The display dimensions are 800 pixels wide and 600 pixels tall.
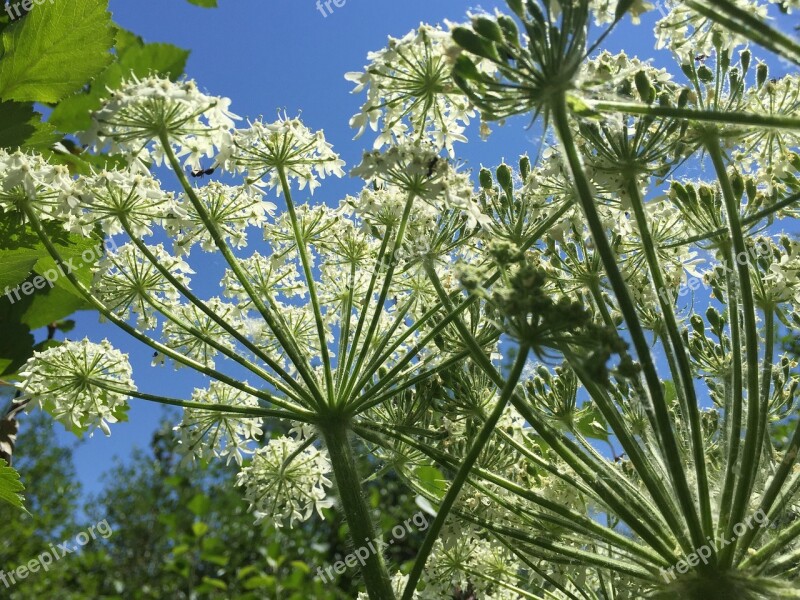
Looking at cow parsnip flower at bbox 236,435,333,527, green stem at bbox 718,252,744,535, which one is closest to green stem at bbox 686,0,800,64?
green stem at bbox 718,252,744,535

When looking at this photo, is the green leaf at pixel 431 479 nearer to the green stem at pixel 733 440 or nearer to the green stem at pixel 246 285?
the green stem at pixel 246 285

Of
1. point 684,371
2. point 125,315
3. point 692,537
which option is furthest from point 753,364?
point 125,315

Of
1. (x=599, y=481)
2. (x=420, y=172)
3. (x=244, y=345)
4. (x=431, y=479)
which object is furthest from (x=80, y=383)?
(x=599, y=481)

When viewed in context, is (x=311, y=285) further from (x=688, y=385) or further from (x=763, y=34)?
(x=763, y=34)

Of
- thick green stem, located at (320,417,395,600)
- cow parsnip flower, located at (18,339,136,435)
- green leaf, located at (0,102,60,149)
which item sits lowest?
thick green stem, located at (320,417,395,600)

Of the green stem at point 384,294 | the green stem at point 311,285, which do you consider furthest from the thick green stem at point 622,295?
the green stem at point 311,285

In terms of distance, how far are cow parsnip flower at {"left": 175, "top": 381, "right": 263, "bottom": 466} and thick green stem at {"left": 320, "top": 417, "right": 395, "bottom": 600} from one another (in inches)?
44.6

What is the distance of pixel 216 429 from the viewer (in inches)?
190

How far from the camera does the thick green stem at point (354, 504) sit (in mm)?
3150

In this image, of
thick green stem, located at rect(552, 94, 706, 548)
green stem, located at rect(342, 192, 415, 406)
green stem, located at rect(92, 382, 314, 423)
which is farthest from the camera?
green stem, located at rect(342, 192, 415, 406)

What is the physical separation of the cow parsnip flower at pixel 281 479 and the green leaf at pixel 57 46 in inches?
94.1

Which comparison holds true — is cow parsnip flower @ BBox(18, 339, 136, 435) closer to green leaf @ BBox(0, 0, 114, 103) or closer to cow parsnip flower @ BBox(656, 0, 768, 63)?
green leaf @ BBox(0, 0, 114, 103)

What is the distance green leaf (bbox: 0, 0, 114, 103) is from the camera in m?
3.53

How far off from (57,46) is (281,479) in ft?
8.90
